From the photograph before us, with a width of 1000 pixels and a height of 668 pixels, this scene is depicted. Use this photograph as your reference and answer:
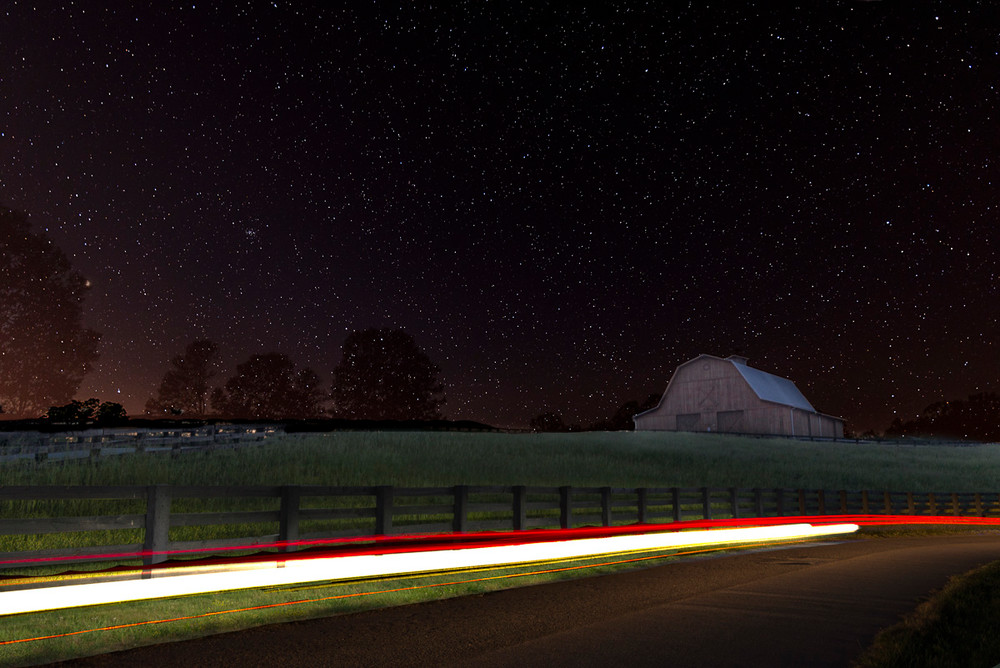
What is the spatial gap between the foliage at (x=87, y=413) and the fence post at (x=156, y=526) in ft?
133

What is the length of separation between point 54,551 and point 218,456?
21127mm

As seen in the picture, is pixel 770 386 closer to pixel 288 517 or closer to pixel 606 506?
pixel 606 506

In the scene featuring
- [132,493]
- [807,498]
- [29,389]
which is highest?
[29,389]

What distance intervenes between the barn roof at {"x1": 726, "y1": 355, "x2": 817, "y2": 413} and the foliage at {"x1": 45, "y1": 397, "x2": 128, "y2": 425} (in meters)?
47.5

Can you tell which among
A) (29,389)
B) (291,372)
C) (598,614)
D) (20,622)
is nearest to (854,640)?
(598,614)

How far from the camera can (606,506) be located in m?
19.7

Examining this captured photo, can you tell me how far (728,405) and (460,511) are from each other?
5281cm

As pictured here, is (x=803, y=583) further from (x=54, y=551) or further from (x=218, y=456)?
(x=218, y=456)

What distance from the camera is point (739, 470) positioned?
39.9 m

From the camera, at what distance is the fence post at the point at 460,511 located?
50.1 ft

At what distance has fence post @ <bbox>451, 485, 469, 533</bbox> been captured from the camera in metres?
15.3

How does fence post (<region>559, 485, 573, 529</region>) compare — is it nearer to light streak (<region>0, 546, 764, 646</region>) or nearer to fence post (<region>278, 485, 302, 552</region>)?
light streak (<region>0, 546, 764, 646</region>)

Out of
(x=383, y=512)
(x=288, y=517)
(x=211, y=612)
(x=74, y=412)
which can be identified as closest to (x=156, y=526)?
(x=288, y=517)

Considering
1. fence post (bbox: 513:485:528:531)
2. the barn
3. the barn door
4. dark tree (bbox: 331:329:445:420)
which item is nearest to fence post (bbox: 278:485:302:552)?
fence post (bbox: 513:485:528:531)
